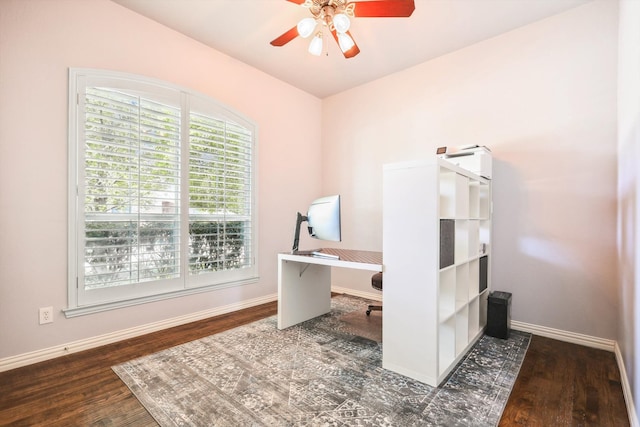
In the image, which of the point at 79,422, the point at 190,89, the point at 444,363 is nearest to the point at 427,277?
the point at 444,363

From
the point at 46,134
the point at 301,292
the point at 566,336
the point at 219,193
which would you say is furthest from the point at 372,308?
the point at 46,134

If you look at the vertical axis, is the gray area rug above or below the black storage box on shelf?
below

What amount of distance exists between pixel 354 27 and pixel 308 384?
3.03 meters

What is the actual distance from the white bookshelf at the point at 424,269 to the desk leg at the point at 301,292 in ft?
3.61

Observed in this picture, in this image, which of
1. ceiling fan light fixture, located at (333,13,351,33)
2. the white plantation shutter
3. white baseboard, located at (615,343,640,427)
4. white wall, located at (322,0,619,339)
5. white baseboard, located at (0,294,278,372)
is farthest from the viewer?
the white plantation shutter

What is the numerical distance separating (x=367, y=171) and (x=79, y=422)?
11.7 ft

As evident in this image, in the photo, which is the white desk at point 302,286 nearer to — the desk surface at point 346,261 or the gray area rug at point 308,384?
the desk surface at point 346,261

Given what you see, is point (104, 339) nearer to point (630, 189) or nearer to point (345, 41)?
point (345, 41)

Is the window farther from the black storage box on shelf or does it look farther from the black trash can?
the black trash can

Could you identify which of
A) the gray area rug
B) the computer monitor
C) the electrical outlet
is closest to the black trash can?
the gray area rug

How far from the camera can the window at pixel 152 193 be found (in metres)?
2.39

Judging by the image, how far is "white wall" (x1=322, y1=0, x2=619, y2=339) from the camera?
8.00 ft

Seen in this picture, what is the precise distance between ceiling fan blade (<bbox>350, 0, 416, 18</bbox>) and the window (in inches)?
75.1

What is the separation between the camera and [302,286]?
9.82 ft
